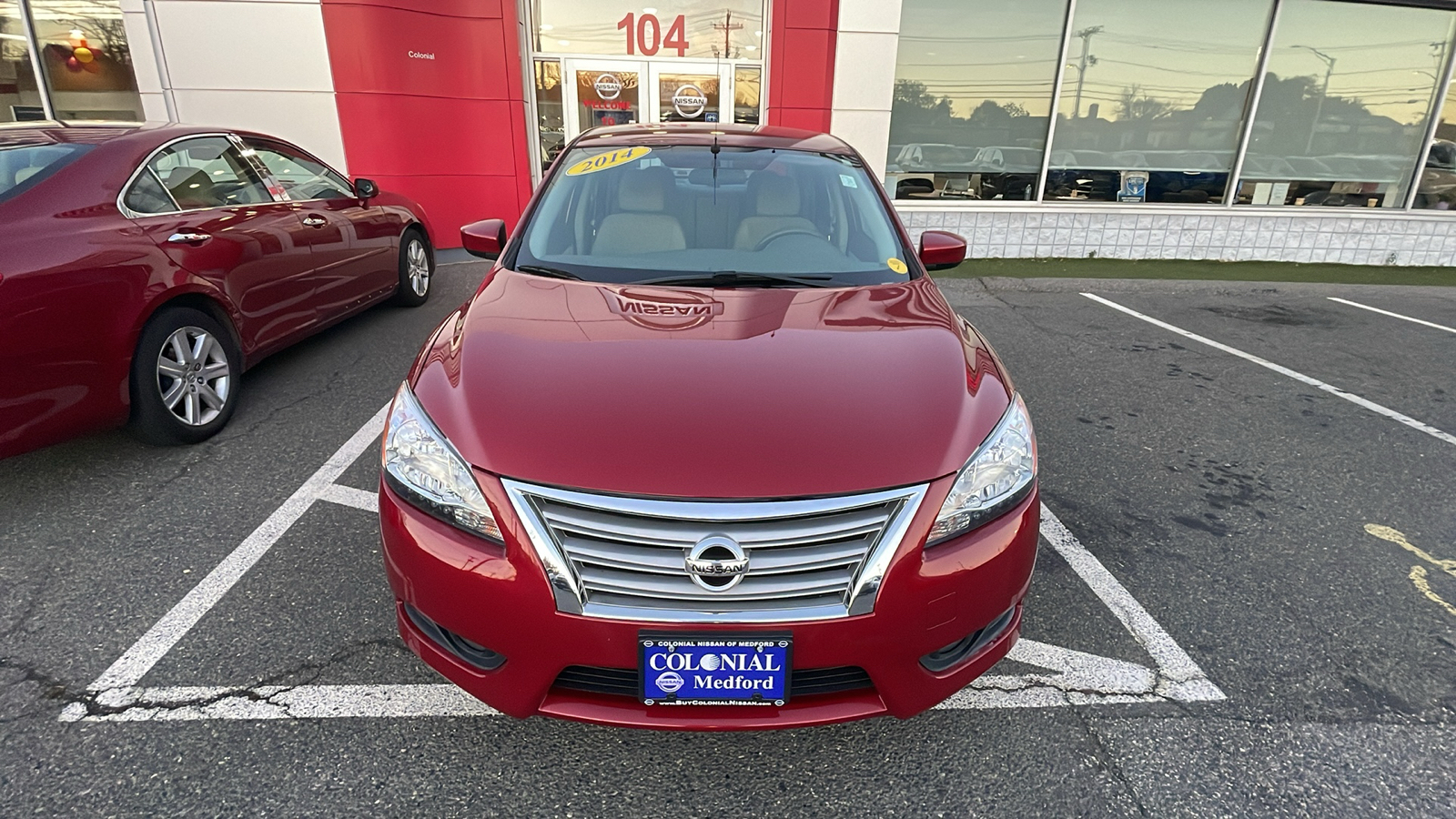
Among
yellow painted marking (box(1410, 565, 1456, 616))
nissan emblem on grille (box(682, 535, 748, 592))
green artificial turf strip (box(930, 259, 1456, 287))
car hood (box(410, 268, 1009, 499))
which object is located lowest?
yellow painted marking (box(1410, 565, 1456, 616))

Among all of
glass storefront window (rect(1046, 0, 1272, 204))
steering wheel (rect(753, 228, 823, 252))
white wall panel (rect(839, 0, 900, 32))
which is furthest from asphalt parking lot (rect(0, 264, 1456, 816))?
glass storefront window (rect(1046, 0, 1272, 204))

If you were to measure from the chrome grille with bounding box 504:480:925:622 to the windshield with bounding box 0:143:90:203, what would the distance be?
2.94 m

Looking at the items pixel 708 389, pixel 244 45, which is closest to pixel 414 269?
pixel 244 45

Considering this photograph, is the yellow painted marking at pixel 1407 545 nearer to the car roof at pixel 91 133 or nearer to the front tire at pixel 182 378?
the front tire at pixel 182 378

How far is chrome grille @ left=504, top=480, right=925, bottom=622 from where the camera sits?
1552mm

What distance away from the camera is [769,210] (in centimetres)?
287

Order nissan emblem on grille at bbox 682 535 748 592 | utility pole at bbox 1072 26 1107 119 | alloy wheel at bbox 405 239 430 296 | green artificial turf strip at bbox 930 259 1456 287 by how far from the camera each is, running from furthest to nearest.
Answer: utility pole at bbox 1072 26 1107 119
green artificial turf strip at bbox 930 259 1456 287
alloy wheel at bbox 405 239 430 296
nissan emblem on grille at bbox 682 535 748 592

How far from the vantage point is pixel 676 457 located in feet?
5.31

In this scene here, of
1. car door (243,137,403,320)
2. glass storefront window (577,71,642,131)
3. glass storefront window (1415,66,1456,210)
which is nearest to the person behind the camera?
car door (243,137,403,320)

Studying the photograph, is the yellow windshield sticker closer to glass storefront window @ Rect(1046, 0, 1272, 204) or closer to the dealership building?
the dealership building

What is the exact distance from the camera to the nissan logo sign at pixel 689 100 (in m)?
8.95

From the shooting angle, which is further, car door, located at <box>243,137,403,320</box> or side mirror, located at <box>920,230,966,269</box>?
car door, located at <box>243,137,403,320</box>

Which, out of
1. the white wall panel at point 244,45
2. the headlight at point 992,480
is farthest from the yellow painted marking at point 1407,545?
the white wall panel at point 244,45

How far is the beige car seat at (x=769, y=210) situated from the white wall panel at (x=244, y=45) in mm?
6540
